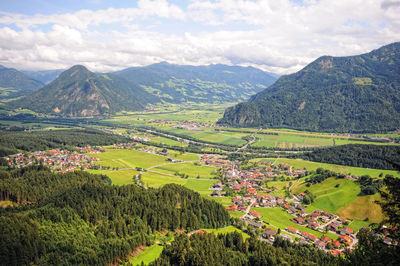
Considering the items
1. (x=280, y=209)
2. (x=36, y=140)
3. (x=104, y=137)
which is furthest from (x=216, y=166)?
(x=36, y=140)

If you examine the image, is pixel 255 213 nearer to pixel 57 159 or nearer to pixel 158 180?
pixel 158 180

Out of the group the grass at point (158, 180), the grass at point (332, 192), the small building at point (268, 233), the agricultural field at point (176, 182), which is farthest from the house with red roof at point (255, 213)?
the grass at point (158, 180)

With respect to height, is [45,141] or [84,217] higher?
[45,141]

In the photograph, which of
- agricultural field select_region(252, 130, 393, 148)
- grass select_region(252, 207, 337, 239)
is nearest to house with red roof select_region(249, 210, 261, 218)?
grass select_region(252, 207, 337, 239)

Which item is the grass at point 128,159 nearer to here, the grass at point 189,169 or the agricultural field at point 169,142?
the grass at point 189,169

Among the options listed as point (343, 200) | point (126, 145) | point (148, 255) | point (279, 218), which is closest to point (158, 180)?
point (279, 218)

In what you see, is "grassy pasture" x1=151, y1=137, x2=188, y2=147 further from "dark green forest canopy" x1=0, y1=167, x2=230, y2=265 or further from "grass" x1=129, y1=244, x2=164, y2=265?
"grass" x1=129, y1=244, x2=164, y2=265
